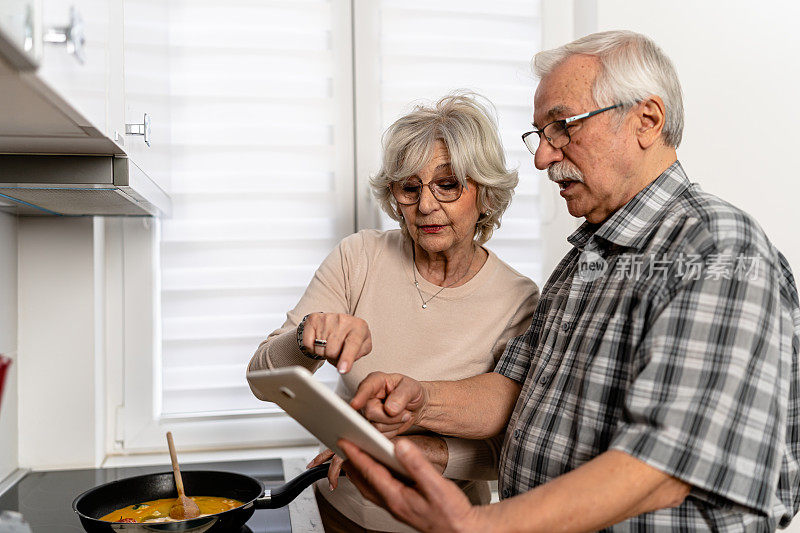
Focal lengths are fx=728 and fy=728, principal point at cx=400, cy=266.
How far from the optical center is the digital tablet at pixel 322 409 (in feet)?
2.86

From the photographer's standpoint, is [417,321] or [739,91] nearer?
[417,321]

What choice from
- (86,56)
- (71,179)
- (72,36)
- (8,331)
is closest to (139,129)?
(71,179)

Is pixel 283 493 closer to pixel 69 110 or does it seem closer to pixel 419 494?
pixel 419 494

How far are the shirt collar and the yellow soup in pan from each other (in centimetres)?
92

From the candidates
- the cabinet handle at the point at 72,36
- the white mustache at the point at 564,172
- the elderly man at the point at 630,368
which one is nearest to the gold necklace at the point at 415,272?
the elderly man at the point at 630,368

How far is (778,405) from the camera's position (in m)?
0.99

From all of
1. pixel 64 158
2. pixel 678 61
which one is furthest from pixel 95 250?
pixel 678 61

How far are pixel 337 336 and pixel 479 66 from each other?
1.23 metres

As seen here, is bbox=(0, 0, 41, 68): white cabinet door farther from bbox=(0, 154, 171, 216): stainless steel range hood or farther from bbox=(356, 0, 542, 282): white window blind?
bbox=(356, 0, 542, 282): white window blind

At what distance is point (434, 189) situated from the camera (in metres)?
1.67

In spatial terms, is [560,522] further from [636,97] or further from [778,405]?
[636,97]

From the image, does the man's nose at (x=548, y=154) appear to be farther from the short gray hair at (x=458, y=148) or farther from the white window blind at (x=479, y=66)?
the white window blind at (x=479, y=66)

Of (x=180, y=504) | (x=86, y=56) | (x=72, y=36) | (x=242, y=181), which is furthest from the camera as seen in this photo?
(x=242, y=181)

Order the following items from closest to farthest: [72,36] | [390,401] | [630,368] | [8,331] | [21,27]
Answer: [21,27] → [72,36] → [630,368] → [390,401] → [8,331]
